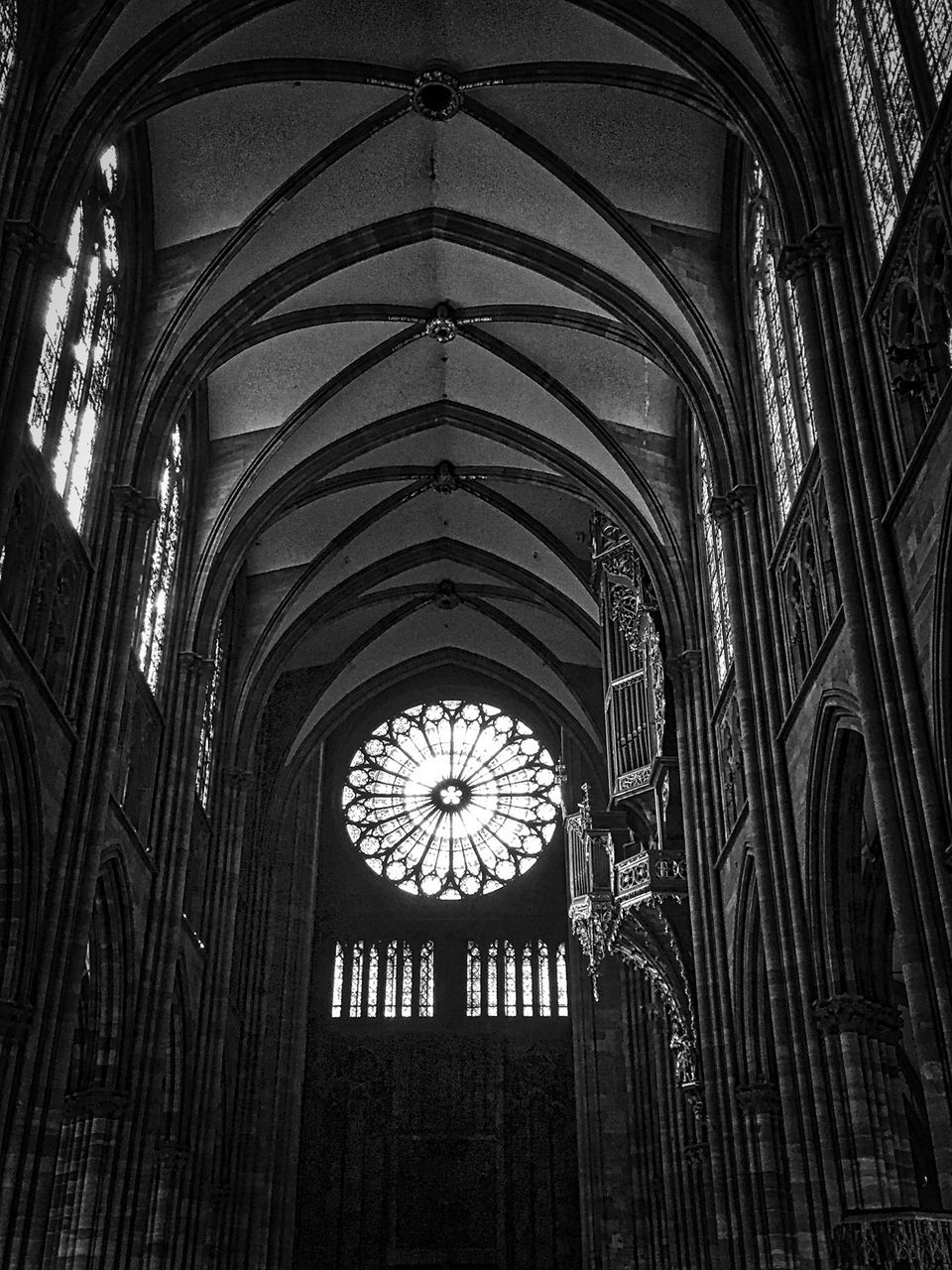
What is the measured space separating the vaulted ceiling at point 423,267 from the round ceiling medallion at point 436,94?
0.03 m

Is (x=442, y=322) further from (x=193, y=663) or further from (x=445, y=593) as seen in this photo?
(x=445, y=593)

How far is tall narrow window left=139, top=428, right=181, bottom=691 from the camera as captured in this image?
2147 cm

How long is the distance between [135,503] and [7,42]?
580 cm

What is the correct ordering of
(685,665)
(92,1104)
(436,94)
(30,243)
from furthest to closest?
(685,665) → (436,94) → (92,1104) → (30,243)

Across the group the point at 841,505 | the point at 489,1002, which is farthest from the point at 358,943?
the point at 841,505

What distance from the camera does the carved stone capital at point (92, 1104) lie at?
61.5 ft

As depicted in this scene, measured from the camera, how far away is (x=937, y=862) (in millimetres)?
10914

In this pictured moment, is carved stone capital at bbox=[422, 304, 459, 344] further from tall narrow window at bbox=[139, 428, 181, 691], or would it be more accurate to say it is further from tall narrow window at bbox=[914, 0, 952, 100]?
tall narrow window at bbox=[914, 0, 952, 100]

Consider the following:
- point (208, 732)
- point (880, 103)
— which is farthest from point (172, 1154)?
point (880, 103)

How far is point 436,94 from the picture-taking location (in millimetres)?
18906

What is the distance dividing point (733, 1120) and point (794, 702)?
6.25 m

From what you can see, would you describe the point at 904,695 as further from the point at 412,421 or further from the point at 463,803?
the point at 463,803

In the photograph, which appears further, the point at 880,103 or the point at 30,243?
the point at 30,243

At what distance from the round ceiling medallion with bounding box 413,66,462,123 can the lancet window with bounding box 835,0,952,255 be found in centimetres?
539
